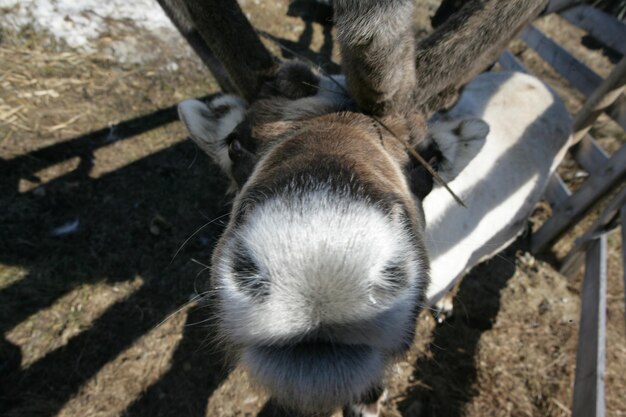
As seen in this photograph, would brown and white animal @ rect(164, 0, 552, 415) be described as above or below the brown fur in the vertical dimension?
below

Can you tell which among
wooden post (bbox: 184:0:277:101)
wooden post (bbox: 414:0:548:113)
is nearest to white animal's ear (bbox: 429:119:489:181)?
wooden post (bbox: 414:0:548:113)

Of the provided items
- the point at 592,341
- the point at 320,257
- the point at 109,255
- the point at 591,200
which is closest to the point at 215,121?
the point at 320,257

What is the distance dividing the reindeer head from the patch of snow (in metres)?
5.32

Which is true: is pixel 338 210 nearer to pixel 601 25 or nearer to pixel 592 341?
pixel 592 341

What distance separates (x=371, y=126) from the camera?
203 cm

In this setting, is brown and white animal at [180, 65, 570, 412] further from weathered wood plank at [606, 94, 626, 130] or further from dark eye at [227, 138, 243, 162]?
weathered wood plank at [606, 94, 626, 130]

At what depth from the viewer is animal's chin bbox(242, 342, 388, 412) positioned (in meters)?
1.36

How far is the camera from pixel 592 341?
11.6ft

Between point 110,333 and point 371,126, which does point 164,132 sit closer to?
point 110,333

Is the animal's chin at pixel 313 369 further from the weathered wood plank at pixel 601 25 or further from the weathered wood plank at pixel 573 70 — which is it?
the weathered wood plank at pixel 601 25

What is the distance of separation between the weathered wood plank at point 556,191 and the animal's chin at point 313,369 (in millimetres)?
4677

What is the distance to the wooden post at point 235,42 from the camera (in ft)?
6.45

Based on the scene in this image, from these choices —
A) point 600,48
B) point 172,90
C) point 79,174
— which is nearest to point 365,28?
point 79,174

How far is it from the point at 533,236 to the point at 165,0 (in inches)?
205
